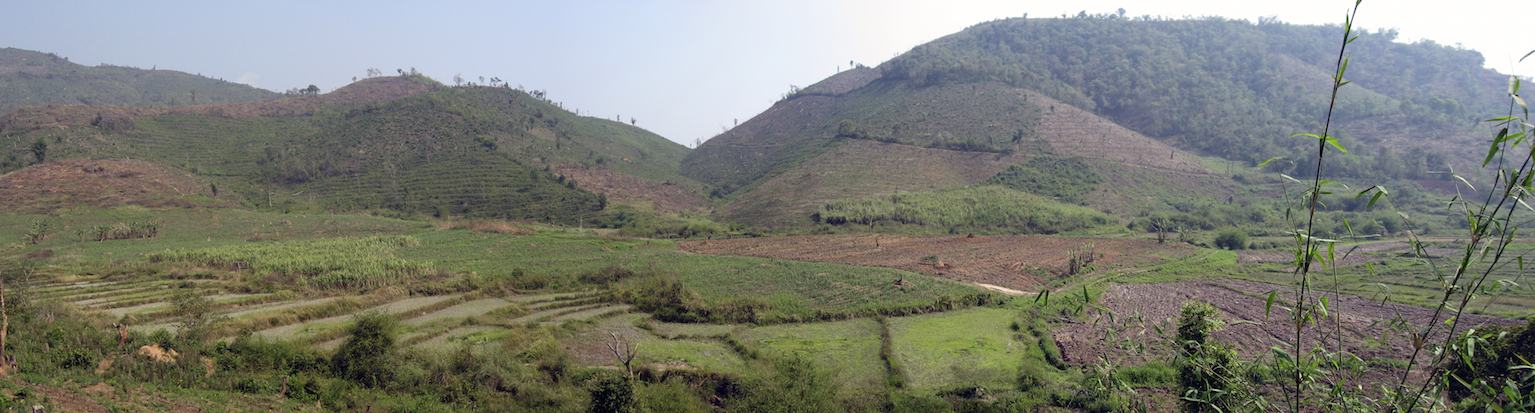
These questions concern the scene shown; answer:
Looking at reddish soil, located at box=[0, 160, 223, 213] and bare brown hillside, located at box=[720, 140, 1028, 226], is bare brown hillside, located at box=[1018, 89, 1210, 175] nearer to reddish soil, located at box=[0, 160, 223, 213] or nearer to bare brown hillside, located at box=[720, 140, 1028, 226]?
bare brown hillside, located at box=[720, 140, 1028, 226]

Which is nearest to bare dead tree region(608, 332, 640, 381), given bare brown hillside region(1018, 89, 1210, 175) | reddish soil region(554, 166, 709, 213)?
reddish soil region(554, 166, 709, 213)

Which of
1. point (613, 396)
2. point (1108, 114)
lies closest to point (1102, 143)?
point (1108, 114)

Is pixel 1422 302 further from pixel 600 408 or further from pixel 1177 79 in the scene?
pixel 1177 79

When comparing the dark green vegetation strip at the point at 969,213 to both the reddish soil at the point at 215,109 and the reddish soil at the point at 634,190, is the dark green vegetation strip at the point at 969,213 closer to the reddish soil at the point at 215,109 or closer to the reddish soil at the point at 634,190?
the reddish soil at the point at 634,190

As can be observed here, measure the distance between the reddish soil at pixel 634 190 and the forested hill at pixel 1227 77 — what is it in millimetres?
46789

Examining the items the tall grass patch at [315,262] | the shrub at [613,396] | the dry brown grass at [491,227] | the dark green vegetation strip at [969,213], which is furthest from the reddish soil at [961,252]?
the shrub at [613,396]

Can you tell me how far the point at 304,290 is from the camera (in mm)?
26500

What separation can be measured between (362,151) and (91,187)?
78.2ft

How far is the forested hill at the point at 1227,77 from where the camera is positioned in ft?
268

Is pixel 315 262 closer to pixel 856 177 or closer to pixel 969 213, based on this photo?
pixel 969 213

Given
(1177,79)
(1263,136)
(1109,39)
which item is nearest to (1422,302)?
(1263,136)

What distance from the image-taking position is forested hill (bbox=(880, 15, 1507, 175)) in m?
81.7

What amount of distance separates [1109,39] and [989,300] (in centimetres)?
12007

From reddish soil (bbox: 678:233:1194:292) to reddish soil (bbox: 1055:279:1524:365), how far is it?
486cm
